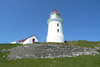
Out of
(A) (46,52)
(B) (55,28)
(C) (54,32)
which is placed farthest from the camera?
(B) (55,28)

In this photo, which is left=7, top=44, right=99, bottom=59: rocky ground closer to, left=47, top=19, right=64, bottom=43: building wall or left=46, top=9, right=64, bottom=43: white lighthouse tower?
left=47, top=19, right=64, bottom=43: building wall

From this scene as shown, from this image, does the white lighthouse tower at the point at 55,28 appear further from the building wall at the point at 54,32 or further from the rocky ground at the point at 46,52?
the rocky ground at the point at 46,52

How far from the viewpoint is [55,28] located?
29672mm

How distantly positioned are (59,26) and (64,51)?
378 inches

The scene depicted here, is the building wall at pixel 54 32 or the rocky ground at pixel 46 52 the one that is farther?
the building wall at pixel 54 32

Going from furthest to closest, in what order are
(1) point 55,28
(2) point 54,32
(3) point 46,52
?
(1) point 55,28 < (2) point 54,32 < (3) point 46,52

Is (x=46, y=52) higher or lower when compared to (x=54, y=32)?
lower

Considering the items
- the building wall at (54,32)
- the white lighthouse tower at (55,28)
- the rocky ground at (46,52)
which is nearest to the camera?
the rocky ground at (46,52)

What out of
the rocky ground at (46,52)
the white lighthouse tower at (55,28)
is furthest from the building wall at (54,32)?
the rocky ground at (46,52)

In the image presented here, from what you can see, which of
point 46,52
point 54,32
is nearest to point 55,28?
point 54,32

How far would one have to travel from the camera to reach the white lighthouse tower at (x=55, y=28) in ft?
94.5

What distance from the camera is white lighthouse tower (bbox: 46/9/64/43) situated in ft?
94.5

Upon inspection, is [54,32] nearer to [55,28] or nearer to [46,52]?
[55,28]

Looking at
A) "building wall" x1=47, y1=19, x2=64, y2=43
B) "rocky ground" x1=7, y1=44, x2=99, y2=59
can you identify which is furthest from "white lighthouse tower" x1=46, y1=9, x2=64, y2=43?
"rocky ground" x1=7, y1=44, x2=99, y2=59
